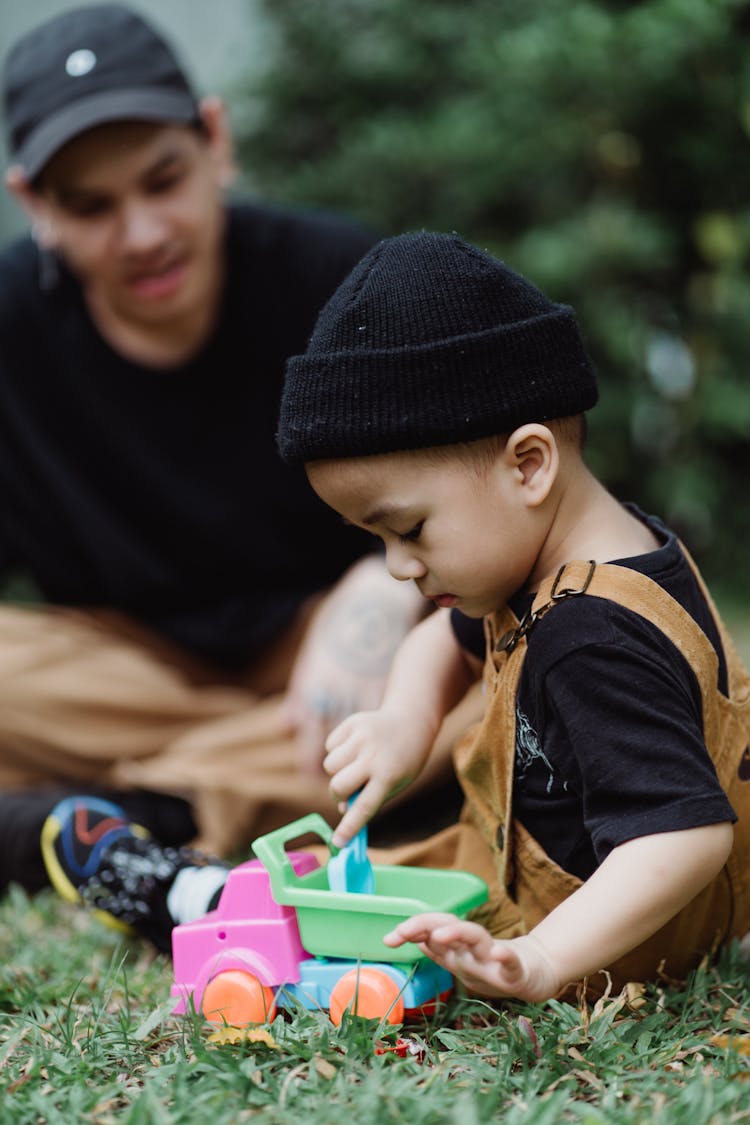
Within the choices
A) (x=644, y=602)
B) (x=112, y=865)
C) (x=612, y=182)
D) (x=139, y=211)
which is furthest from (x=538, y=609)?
(x=612, y=182)

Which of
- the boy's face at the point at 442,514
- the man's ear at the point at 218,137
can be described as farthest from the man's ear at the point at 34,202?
the boy's face at the point at 442,514

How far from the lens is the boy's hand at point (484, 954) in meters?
1.34

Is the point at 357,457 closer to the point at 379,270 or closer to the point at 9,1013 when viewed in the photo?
the point at 379,270

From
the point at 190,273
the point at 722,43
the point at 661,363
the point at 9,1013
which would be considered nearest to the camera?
the point at 9,1013

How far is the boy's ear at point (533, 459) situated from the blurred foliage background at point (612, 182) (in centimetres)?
328

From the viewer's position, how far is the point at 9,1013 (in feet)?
5.97

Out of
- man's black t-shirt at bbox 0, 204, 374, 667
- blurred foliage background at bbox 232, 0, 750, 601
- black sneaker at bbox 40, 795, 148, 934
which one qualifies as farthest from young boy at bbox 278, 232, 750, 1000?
blurred foliage background at bbox 232, 0, 750, 601

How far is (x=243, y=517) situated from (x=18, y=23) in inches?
205

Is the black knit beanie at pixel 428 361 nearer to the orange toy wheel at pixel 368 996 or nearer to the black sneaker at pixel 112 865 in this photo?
the orange toy wheel at pixel 368 996

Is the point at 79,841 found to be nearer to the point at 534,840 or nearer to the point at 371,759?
the point at 371,759

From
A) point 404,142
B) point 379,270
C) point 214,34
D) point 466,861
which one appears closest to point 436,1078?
point 466,861

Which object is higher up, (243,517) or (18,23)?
(18,23)

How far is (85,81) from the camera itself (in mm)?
2699

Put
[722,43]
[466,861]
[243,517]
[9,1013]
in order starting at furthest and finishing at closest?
[722,43] < [243,517] < [466,861] < [9,1013]
